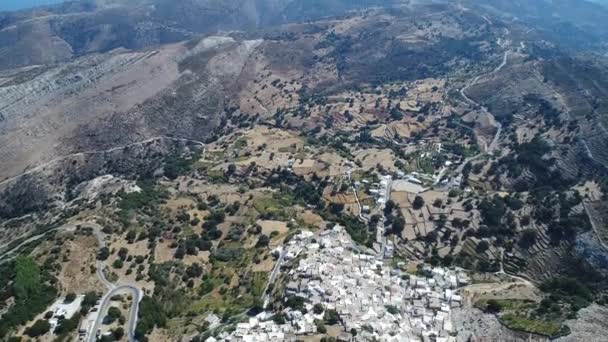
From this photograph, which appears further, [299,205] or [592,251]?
[299,205]

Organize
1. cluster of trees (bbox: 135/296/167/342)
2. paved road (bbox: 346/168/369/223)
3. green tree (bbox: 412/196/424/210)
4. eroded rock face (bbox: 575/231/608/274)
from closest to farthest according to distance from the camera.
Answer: cluster of trees (bbox: 135/296/167/342)
eroded rock face (bbox: 575/231/608/274)
green tree (bbox: 412/196/424/210)
paved road (bbox: 346/168/369/223)

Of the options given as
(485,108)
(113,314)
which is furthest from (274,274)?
(485,108)

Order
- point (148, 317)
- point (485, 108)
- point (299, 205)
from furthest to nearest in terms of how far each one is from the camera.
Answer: point (485, 108), point (299, 205), point (148, 317)

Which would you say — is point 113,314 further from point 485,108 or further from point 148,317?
point 485,108

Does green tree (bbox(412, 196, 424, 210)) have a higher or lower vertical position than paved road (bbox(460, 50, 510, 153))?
higher

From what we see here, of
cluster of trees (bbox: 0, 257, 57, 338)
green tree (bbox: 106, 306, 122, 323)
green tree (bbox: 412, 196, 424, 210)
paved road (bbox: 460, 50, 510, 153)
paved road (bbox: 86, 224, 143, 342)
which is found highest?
cluster of trees (bbox: 0, 257, 57, 338)

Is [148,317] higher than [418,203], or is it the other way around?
[148,317]

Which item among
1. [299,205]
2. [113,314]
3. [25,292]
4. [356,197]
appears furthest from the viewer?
[356,197]

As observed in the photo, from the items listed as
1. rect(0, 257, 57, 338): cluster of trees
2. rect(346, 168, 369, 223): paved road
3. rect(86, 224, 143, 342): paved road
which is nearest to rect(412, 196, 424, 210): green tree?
rect(346, 168, 369, 223): paved road

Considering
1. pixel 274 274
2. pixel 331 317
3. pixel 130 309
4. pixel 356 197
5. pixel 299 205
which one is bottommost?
pixel 356 197

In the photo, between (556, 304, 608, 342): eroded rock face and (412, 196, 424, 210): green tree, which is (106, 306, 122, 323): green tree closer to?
(556, 304, 608, 342): eroded rock face

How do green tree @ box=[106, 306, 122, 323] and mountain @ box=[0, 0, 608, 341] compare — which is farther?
mountain @ box=[0, 0, 608, 341]

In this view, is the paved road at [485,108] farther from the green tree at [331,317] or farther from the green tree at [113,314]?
the green tree at [113,314]
